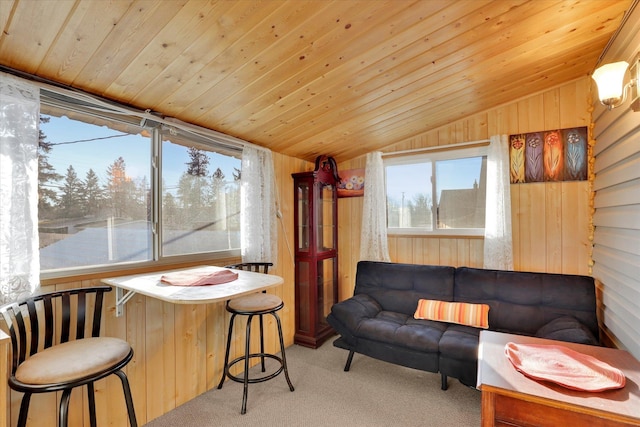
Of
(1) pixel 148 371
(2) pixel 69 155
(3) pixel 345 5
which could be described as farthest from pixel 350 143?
(1) pixel 148 371

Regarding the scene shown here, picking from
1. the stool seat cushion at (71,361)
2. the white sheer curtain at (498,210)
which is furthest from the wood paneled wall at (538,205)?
the stool seat cushion at (71,361)

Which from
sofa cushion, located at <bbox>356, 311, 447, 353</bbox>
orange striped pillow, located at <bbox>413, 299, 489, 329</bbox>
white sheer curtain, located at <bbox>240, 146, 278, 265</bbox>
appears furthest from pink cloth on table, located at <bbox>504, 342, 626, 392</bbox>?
white sheer curtain, located at <bbox>240, 146, 278, 265</bbox>

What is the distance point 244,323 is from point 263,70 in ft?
6.79

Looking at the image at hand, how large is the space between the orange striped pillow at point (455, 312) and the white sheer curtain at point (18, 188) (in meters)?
2.66

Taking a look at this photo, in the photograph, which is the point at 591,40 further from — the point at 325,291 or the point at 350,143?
the point at 325,291

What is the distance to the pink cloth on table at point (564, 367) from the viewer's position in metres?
1.21

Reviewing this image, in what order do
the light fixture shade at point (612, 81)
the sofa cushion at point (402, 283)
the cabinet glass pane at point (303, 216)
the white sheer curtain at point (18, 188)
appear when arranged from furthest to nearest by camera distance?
→ the cabinet glass pane at point (303, 216) → the sofa cushion at point (402, 283) → the light fixture shade at point (612, 81) → the white sheer curtain at point (18, 188)

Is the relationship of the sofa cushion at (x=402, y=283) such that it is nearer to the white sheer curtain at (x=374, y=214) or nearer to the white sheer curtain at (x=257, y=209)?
the white sheer curtain at (x=374, y=214)

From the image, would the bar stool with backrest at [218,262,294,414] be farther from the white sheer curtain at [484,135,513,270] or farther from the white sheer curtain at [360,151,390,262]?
the white sheer curtain at [484,135,513,270]

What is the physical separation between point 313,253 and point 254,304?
1.07 meters

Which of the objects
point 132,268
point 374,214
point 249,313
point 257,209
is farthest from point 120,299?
point 374,214

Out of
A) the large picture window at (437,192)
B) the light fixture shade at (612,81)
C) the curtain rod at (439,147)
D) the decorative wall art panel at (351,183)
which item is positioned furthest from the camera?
the decorative wall art panel at (351,183)

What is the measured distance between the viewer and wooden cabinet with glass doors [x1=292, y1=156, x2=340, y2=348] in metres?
3.23

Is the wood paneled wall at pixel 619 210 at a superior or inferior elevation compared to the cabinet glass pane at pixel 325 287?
superior
